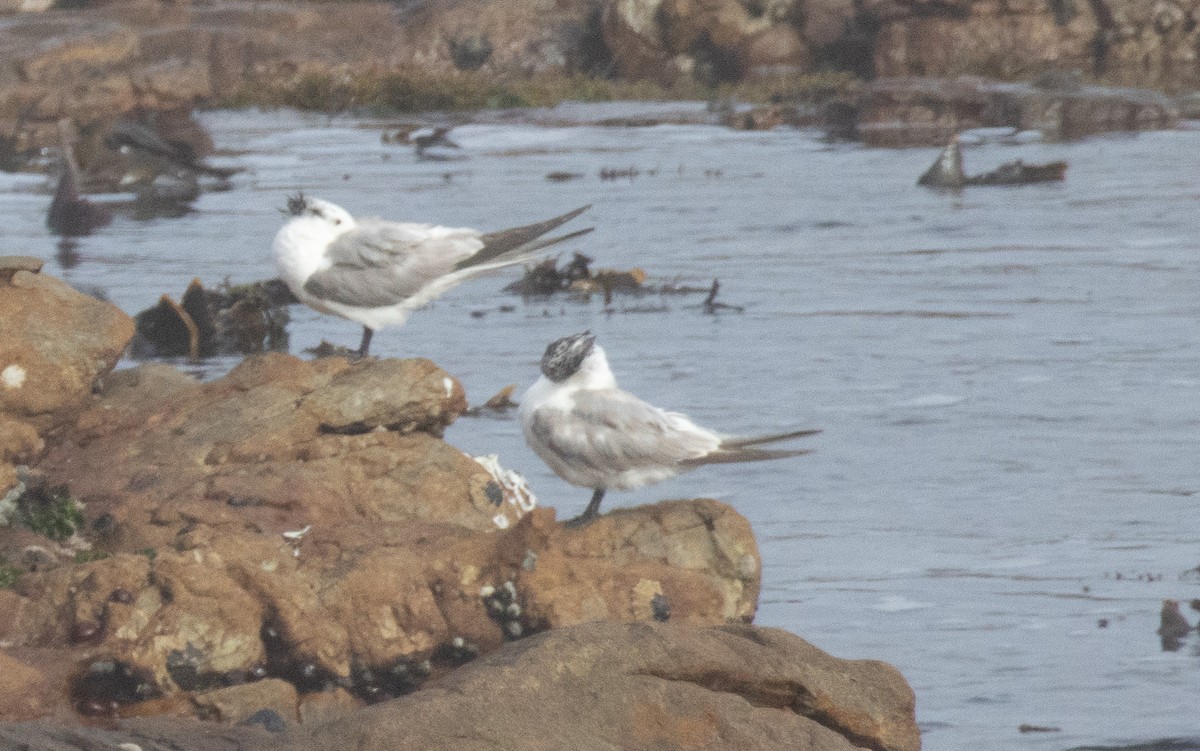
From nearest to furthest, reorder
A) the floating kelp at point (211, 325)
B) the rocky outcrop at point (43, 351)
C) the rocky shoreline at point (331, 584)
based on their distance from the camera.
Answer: the rocky shoreline at point (331, 584), the rocky outcrop at point (43, 351), the floating kelp at point (211, 325)

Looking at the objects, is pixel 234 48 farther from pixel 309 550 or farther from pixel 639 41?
pixel 309 550

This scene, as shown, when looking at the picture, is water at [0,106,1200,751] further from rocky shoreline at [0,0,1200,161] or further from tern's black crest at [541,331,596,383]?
rocky shoreline at [0,0,1200,161]

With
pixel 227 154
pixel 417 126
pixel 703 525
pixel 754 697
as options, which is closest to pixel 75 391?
pixel 703 525

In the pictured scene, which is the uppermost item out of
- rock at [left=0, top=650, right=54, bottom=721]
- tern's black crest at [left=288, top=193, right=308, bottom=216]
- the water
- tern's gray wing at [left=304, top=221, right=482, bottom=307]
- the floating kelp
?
tern's black crest at [left=288, top=193, right=308, bottom=216]

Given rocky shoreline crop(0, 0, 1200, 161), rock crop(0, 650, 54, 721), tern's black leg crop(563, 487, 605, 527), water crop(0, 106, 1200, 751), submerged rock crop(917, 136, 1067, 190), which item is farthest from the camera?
rocky shoreline crop(0, 0, 1200, 161)

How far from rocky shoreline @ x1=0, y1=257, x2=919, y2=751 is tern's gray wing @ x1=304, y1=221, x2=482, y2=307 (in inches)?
58.3

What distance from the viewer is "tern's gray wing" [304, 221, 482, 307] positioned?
377 inches

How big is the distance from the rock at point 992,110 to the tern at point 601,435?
22725mm

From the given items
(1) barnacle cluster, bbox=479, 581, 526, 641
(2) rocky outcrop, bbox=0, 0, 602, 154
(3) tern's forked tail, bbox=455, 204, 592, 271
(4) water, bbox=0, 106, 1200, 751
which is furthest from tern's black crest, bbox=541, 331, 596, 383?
(2) rocky outcrop, bbox=0, 0, 602, 154

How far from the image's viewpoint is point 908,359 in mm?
13805

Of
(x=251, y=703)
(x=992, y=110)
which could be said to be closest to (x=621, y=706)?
(x=251, y=703)

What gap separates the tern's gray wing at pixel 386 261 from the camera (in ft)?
31.4

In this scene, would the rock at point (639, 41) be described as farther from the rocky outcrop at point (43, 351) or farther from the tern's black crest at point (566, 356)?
the tern's black crest at point (566, 356)

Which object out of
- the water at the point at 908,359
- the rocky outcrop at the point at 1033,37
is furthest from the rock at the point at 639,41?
the water at the point at 908,359
